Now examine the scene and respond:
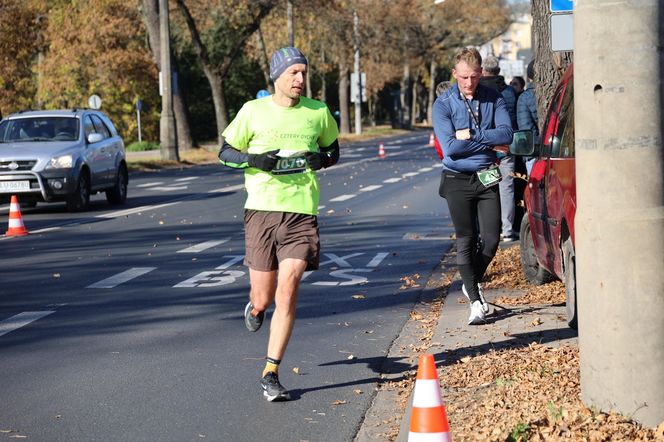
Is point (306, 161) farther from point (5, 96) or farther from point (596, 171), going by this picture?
point (5, 96)

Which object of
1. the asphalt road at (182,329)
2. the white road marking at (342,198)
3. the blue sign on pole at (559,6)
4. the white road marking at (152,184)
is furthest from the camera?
the white road marking at (152,184)

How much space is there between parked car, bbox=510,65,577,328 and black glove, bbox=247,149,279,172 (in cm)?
215

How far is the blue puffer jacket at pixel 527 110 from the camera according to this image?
45.8 feet

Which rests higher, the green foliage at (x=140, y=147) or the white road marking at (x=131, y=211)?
the white road marking at (x=131, y=211)

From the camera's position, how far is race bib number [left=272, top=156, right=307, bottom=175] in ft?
22.5

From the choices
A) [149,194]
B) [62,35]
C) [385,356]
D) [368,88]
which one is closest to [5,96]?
[62,35]

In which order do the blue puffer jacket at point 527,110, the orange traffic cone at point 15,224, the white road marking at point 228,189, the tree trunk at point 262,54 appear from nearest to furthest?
the blue puffer jacket at point 527,110 < the orange traffic cone at point 15,224 < the white road marking at point 228,189 < the tree trunk at point 262,54

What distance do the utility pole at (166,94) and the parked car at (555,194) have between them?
95.5ft

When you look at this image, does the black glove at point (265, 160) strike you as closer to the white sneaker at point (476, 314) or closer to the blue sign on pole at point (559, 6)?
the white sneaker at point (476, 314)

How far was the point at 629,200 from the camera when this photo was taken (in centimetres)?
525

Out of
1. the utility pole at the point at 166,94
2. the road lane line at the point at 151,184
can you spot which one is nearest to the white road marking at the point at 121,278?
the road lane line at the point at 151,184

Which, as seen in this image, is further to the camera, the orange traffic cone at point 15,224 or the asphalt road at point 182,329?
the orange traffic cone at point 15,224

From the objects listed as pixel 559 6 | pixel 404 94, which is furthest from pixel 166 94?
pixel 404 94

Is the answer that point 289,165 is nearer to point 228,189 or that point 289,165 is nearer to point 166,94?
point 228,189
